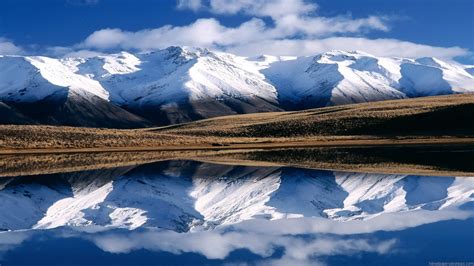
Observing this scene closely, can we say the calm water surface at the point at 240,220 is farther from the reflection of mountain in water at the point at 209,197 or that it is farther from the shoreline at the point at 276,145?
the shoreline at the point at 276,145

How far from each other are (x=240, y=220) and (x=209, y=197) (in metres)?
8.09

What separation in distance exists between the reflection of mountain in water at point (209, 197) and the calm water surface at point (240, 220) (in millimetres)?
65

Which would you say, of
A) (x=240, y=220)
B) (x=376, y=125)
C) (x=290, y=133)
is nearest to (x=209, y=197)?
(x=240, y=220)

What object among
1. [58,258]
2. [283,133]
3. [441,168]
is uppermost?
[283,133]

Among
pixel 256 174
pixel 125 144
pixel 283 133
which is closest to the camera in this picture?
pixel 256 174

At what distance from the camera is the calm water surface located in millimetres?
16000

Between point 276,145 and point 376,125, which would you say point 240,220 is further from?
point 376,125

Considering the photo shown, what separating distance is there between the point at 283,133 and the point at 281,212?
87.0 meters

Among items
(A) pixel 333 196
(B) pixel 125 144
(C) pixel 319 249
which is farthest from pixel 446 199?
(B) pixel 125 144

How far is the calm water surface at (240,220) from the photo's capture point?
52.5ft

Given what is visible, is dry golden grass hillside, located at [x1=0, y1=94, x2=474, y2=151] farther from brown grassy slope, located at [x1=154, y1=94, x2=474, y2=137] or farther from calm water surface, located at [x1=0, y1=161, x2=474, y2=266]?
calm water surface, located at [x1=0, y1=161, x2=474, y2=266]

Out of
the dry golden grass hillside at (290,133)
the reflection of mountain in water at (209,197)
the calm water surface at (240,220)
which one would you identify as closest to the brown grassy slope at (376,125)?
the dry golden grass hillside at (290,133)

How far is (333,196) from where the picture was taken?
2858cm

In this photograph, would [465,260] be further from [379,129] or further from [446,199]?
[379,129]
